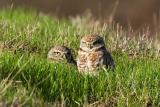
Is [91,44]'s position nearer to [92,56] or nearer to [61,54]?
[92,56]

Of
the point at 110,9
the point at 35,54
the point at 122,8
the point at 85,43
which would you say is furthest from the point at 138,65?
the point at 122,8

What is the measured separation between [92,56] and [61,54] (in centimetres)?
75

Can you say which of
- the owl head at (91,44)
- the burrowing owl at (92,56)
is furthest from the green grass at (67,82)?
the owl head at (91,44)

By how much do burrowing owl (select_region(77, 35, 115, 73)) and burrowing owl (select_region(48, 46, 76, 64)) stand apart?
0.47 metres

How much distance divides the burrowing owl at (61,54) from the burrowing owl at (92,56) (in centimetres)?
47

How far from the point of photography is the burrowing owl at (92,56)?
9055 mm

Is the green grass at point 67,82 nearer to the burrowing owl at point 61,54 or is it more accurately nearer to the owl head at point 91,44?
the burrowing owl at point 61,54

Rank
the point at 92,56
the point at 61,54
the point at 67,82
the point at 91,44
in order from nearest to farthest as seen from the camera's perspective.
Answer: the point at 67,82 → the point at 92,56 → the point at 91,44 → the point at 61,54

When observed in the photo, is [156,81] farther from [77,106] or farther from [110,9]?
[110,9]

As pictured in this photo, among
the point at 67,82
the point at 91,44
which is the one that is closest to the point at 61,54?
the point at 91,44

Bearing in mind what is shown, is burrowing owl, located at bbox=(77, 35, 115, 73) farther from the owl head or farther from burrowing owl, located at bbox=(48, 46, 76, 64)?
burrowing owl, located at bbox=(48, 46, 76, 64)

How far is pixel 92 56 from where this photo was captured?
29.8ft

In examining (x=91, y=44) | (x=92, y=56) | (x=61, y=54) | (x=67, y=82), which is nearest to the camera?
(x=67, y=82)

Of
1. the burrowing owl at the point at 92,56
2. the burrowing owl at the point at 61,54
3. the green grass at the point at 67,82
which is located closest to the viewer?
the green grass at the point at 67,82
